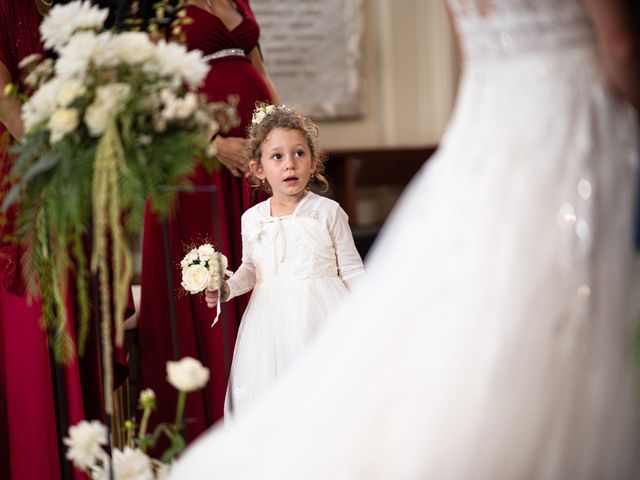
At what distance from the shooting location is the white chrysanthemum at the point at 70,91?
172 centimetres

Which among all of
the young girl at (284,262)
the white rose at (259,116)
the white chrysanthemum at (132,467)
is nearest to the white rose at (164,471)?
the white chrysanthemum at (132,467)

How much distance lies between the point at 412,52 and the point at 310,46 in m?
0.82

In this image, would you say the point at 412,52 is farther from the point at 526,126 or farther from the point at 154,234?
the point at 526,126

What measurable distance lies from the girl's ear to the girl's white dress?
155 mm

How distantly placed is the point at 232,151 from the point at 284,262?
0.49 m

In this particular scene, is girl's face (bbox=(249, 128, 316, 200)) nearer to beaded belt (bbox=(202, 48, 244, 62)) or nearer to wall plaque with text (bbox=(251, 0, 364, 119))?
beaded belt (bbox=(202, 48, 244, 62))

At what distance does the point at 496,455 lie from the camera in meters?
1.42

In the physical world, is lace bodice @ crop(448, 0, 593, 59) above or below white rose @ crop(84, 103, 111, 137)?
above

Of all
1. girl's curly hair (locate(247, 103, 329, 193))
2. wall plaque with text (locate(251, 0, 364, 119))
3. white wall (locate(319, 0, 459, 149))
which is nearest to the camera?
girl's curly hair (locate(247, 103, 329, 193))

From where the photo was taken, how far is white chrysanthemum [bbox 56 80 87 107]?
5.64 ft

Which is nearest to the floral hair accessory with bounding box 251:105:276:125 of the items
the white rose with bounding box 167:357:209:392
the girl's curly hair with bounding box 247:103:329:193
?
the girl's curly hair with bounding box 247:103:329:193

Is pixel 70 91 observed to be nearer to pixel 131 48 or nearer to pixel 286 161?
pixel 131 48

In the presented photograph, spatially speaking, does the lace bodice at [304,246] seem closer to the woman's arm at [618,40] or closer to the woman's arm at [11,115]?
the woman's arm at [11,115]

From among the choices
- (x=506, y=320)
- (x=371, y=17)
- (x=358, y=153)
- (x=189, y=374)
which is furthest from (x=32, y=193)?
(x=371, y=17)
